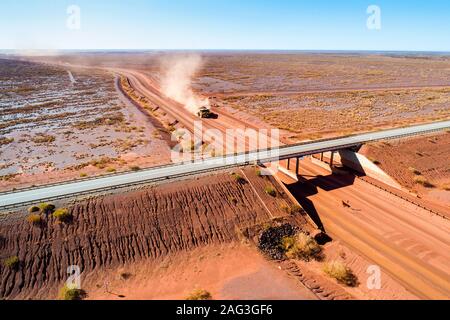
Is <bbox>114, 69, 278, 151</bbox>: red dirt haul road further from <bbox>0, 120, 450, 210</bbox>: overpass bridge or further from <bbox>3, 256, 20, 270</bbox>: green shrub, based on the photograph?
<bbox>3, 256, 20, 270</bbox>: green shrub

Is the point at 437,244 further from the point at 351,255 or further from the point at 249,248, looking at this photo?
the point at 249,248

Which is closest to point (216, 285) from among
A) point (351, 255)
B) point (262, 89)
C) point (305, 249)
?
point (305, 249)

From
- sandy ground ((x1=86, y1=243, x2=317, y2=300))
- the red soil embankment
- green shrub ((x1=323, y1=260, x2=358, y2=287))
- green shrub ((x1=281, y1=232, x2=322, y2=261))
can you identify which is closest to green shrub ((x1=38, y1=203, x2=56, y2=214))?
the red soil embankment

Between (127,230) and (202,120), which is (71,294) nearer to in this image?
(127,230)

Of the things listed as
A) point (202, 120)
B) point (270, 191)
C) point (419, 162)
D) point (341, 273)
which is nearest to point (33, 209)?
point (270, 191)

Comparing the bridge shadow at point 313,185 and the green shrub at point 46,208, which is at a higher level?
the green shrub at point 46,208

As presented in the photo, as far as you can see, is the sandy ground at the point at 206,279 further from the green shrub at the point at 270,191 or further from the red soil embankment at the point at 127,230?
the green shrub at the point at 270,191

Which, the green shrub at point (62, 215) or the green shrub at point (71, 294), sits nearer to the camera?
the green shrub at point (71, 294)

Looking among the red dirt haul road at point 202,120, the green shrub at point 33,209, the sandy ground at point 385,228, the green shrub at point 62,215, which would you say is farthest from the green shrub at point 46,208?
the red dirt haul road at point 202,120
